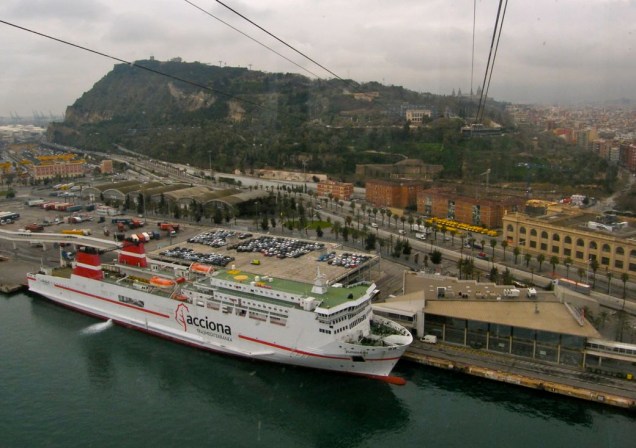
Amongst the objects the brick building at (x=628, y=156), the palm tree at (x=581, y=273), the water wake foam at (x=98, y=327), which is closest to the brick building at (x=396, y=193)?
the palm tree at (x=581, y=273)

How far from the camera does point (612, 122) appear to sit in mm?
27578

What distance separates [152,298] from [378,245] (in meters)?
6.95

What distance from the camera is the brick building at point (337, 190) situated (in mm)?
21719

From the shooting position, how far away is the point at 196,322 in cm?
827

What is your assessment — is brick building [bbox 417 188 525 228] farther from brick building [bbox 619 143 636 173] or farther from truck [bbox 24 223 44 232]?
truck [bbox 24 223 44 232]

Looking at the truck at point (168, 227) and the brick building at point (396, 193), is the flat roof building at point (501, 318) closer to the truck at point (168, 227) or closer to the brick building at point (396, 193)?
the truck at point (168, 227)

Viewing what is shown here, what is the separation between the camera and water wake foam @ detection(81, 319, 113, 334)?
9.20m

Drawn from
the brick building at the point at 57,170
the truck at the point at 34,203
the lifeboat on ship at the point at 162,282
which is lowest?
the truck at the point at 34,203

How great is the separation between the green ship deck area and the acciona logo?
0.73 m

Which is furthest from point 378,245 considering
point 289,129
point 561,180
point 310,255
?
point 289,129

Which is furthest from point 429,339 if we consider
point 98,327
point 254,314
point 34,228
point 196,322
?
point 34,228

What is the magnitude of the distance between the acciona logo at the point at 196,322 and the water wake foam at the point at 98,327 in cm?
180

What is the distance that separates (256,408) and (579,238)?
8.91 m

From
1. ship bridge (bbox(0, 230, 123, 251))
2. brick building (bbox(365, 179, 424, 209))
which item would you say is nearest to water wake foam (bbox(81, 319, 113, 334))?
ship bridge (bbox(0, 230, 123, 251))
